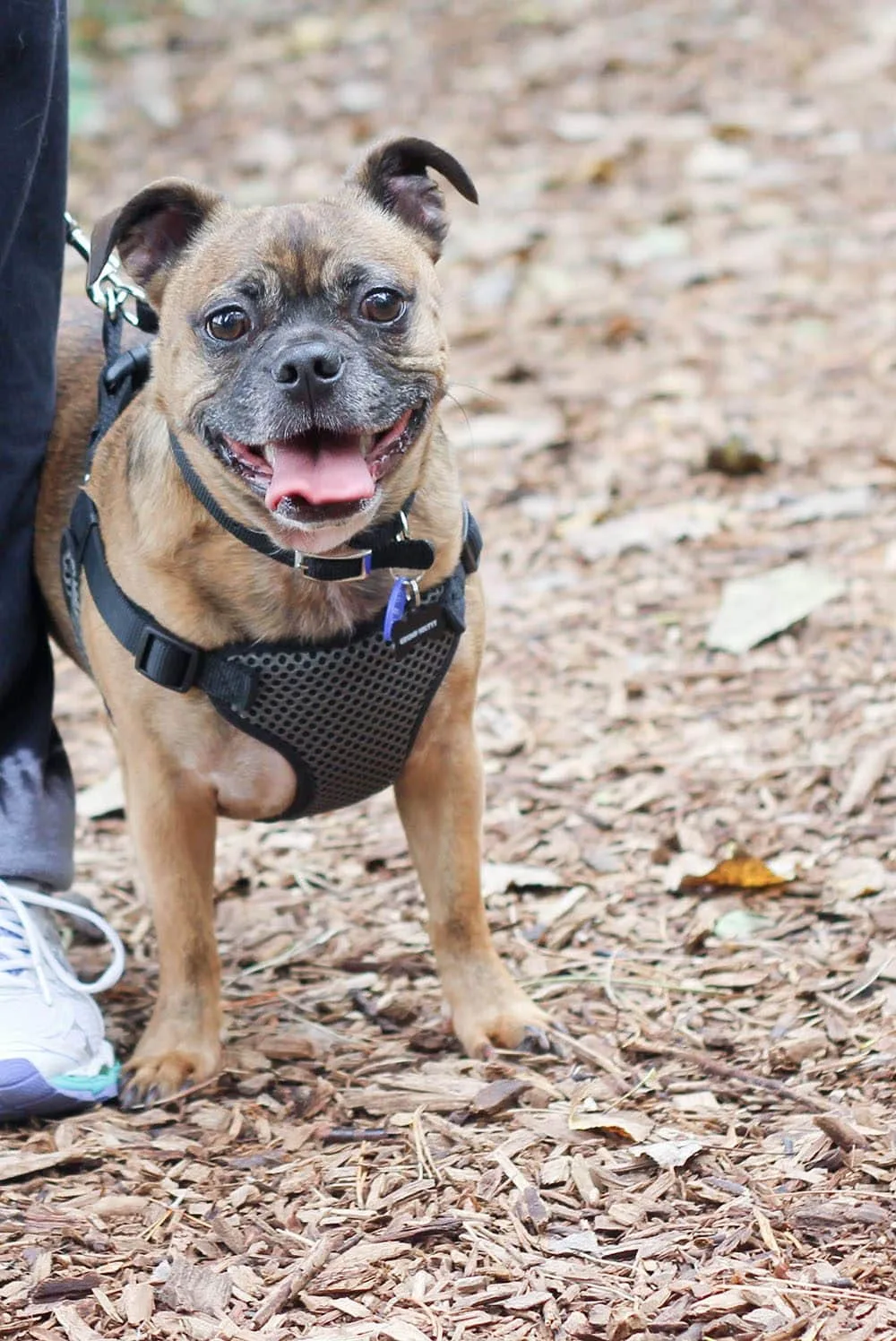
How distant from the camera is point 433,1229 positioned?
2953mm

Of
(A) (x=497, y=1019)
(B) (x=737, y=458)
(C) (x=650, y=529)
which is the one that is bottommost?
(C) (x=650, y=529)

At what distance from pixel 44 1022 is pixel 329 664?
95cm

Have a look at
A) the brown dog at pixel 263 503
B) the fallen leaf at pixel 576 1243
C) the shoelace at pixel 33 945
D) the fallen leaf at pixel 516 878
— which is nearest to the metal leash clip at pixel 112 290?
the brown dog at pixel 263 503

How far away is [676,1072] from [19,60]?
7.80ft

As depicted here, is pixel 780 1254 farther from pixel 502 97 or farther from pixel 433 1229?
pixel 502 97

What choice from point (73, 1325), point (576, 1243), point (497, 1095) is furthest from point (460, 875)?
point (73, 1325)

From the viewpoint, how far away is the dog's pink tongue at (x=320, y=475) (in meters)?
3.08

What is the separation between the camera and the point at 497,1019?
3.74 metres

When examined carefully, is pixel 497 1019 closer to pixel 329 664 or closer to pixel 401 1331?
pixel 329 664

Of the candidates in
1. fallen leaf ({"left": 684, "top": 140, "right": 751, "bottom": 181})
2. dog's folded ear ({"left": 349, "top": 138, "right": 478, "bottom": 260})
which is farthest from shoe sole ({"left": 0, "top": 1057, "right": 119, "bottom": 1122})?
fallen leaf ({"left": 684, "top": 140, "right": 751, "bottom": 181})

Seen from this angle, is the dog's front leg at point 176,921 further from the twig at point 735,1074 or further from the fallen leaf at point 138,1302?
the twig at point 735,1074

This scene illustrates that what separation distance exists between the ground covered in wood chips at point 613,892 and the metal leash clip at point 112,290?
0.60 meters

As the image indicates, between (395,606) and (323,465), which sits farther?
(395,606)

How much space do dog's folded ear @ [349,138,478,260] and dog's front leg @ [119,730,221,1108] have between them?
4.07 feet
